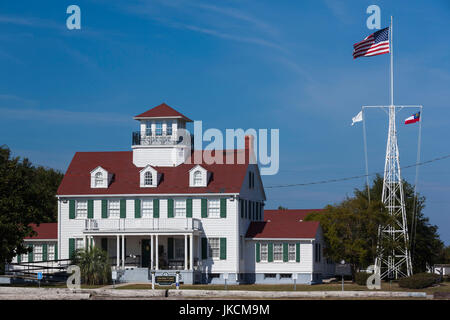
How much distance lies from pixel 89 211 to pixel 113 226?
2529mm

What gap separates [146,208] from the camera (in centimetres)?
6325

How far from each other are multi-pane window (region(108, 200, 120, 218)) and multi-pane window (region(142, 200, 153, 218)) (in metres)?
1.80

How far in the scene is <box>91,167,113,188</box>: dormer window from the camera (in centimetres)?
6400

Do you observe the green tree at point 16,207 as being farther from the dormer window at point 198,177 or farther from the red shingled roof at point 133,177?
the dormer window at point 198,177

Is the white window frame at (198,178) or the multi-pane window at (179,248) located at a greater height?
the white window frame at (198,178)

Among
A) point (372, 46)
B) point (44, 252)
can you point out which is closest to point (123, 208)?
point (44, 252)

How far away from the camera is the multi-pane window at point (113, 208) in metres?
63.5

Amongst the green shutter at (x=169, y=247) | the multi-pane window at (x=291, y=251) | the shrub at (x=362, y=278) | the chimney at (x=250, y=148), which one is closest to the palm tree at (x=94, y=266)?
the green shutter at (x=169, y=247)

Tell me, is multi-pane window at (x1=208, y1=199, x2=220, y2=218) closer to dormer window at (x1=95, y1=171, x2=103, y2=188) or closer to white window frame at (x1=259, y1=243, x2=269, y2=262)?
white window frame at (x1=259, y1=243, x2=269, y2=262)

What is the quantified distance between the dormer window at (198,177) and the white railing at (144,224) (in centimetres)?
266

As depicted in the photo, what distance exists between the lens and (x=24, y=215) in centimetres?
5494
